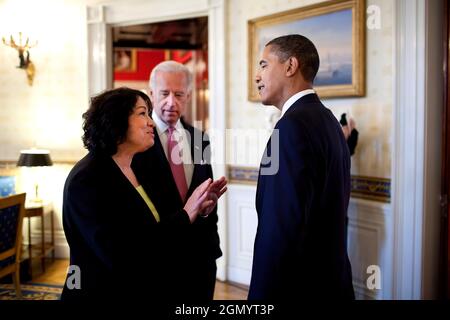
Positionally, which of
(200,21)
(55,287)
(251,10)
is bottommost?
(55,287)

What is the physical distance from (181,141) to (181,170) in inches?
5.9

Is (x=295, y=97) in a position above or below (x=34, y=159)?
above

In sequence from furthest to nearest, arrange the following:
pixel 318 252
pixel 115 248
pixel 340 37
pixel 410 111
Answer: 1. pixel 340 37
2. pixel 410 111
3. pixel 318 252
4. pixel 115 248

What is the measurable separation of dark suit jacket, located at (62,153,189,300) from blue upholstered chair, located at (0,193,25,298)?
5.75 ft

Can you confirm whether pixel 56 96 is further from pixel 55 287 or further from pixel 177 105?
pixel 177 105

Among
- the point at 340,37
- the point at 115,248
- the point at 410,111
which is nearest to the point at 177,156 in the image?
the point at 115,248

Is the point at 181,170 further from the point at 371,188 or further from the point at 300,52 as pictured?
the point at 371,188

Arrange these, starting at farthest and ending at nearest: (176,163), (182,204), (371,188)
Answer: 1. (371,188)
2. (176,163)
3. (182,204)

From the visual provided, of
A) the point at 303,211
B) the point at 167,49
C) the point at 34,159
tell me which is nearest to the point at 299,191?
the point at 303,211

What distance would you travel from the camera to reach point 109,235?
139 cm

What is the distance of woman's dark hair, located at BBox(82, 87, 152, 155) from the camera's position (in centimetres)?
150

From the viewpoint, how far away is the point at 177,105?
209 cm

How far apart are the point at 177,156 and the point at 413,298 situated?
174 cm

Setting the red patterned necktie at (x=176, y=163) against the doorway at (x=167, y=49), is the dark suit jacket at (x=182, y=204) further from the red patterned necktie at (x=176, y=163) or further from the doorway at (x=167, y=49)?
the doorway at (x=167, y=49)
